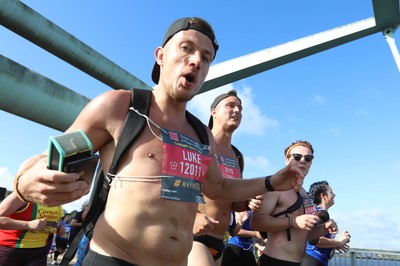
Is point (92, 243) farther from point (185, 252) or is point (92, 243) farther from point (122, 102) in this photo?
point (122, 102)

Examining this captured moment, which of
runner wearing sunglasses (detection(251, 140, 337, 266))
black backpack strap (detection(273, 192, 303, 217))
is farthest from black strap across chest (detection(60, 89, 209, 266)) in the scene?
black backpack strap (detection(273, 192, 303, 217))

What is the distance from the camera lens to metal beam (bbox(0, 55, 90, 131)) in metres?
3.13

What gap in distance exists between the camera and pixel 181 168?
212cm

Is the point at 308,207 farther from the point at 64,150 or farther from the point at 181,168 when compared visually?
the point at 64,150

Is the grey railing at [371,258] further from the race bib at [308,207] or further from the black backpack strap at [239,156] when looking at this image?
the black backpack strap at [239,156]

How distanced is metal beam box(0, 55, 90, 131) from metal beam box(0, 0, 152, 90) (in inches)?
52.7

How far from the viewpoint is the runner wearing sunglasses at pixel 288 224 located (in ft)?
13.9

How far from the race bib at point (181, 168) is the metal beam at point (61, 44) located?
323 centimetres

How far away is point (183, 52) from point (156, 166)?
0.87 metres

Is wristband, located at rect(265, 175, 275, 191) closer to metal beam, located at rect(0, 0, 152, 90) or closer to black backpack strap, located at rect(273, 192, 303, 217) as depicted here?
black backpack strap, located at rect(273, 192, 303, 217)

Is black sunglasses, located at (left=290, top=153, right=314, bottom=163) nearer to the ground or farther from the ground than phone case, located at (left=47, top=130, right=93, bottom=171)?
A: farther from the ground

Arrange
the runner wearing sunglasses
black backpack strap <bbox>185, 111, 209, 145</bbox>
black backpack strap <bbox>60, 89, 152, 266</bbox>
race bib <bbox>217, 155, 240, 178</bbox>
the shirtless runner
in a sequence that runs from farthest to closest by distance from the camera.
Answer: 1. the runner wearing sunglasses
2. race bib <bbox>217, 155, 240, 178</bbox>
3. black backpack strap <bbox>185, 111, 209, 145</bbox>
4. black backpack strap <bbox>60, 89, 152, 266</bbox>
5. the shirtless runner

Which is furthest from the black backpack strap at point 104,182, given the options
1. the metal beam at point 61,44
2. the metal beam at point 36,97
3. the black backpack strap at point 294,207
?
the metal beam at point 61,44

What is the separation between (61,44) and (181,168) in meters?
3.65
